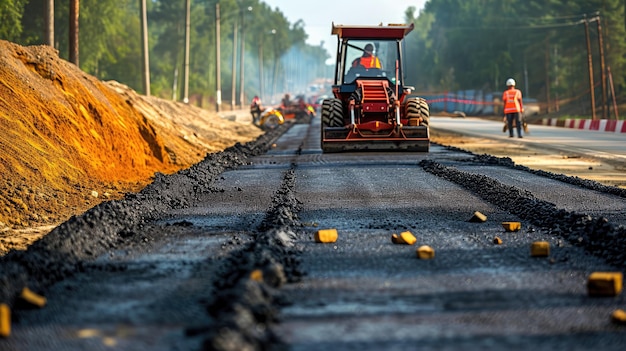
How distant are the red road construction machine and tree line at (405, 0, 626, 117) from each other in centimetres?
2937

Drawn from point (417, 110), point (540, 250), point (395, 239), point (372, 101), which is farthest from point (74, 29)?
point (540, 250)

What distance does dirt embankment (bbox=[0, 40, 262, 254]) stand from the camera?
11.6 metres

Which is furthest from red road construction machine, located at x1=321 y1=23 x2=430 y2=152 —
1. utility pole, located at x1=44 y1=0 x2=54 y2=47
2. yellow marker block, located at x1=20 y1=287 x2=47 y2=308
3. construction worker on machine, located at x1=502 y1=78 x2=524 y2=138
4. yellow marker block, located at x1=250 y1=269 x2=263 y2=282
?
yellow marker block, located at x1=20 y1=287 x2=47 y2=308

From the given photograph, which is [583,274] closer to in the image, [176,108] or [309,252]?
[309,252]

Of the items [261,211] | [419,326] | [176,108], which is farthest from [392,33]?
[176,108]

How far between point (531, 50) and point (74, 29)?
201ft

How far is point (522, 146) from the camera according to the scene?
25641mm

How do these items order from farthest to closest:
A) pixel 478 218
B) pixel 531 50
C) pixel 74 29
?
1. pixel 531 50
2. pixel 74 29
3. pixel 478 218

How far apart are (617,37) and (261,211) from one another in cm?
5694

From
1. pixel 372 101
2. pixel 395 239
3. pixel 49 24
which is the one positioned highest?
pixel 49 24

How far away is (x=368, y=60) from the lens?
21641 mm

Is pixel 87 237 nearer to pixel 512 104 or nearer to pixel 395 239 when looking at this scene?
pixel 395 239

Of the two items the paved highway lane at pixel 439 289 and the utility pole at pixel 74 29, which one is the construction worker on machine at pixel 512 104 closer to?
the utility pole at pixel 74 29

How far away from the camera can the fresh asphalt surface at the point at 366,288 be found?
200 inches
